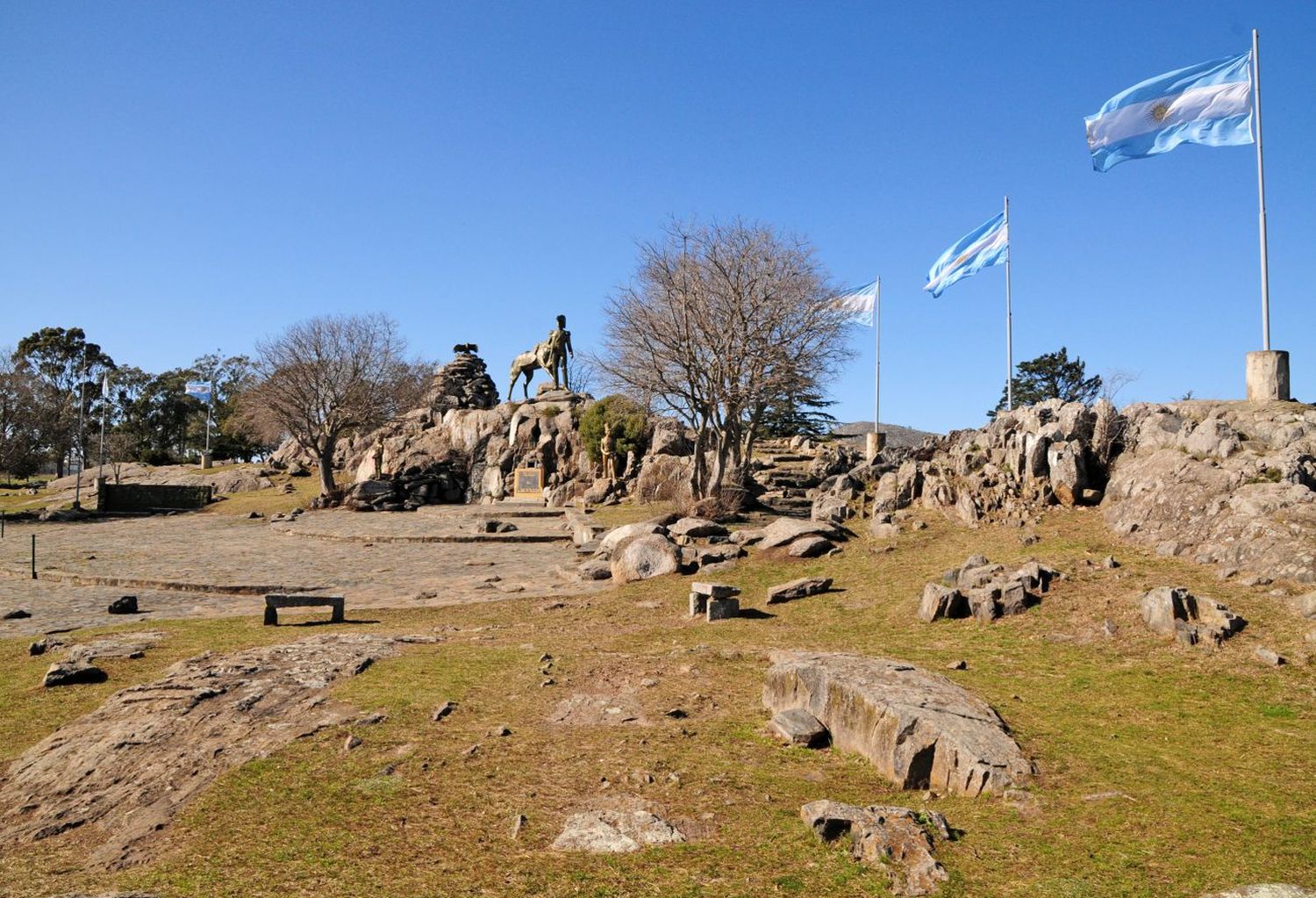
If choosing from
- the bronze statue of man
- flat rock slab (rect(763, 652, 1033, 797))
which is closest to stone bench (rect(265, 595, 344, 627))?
flat rock slab (rect(763, 652, 1033, 797))

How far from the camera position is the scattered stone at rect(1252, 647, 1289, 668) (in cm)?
768

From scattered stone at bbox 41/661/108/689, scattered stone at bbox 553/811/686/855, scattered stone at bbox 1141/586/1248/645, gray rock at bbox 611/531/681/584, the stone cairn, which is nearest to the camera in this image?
scattered stone at bbox 553/811/686/855

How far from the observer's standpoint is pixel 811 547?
53.7 feet

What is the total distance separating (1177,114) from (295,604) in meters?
17.7

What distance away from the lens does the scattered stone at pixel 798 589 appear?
523 inches

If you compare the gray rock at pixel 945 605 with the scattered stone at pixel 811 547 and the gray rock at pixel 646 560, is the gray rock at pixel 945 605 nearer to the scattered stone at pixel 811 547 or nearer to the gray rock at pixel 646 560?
the scattered stone at pixel 811 547

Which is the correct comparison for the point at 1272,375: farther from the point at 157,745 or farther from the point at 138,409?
the point at 138,409

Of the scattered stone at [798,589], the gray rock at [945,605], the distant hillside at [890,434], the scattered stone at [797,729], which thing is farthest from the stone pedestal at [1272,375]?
the distant hillside at [890,434]

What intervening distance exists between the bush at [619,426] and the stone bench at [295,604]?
79.9ft

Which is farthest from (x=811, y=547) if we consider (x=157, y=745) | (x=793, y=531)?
(x=157, y=745)

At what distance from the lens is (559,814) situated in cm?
560

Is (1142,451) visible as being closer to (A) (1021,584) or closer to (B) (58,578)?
(A) (1021,584)

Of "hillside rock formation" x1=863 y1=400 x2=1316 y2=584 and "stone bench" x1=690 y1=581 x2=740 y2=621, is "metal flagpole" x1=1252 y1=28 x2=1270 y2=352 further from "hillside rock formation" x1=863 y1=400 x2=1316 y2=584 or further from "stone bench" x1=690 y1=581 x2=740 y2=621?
"stone bench" x1=690 y1=581 x2=740 y2=621

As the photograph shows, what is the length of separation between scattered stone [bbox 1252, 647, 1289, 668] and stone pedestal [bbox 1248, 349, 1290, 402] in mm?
7402
